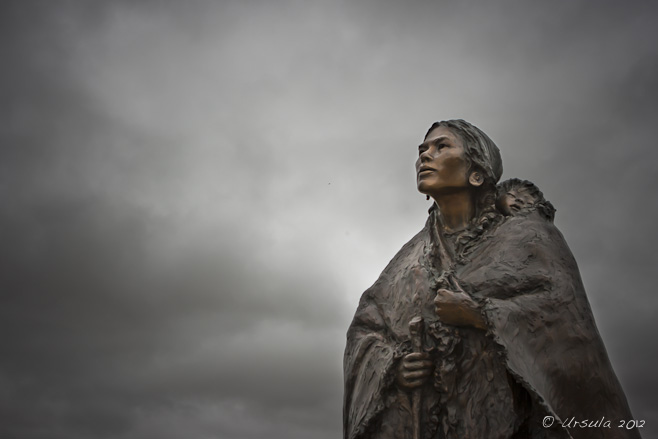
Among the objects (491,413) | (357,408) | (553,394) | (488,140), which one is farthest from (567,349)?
(488,140)

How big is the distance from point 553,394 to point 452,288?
1.48 m

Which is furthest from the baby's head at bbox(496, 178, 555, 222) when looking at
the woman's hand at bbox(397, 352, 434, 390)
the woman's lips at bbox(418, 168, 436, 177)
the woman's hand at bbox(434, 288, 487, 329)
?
the woman's hand at bbox(397, 352, 434, 390)

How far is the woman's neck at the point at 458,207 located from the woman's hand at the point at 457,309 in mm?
1394

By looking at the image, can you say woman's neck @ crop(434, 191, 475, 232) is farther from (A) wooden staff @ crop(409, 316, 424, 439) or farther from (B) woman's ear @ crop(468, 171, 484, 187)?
(A) wooden staff @ crop(409, 316, 424, 439)

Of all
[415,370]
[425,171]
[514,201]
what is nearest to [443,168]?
[425,171]

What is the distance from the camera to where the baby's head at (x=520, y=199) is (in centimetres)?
727

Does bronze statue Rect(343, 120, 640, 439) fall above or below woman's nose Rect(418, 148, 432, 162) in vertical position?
below

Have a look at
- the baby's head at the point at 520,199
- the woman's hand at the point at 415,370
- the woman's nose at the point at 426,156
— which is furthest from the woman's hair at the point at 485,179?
the woman's hand at the point at 415,370

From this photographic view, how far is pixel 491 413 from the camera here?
5.99m

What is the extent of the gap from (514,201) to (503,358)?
2.34 metres

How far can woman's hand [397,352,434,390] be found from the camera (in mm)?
6387

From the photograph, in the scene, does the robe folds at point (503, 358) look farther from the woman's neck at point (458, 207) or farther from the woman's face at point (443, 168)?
the woman's face at point (443, 168)

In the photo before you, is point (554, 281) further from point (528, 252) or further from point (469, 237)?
point (469, 237)

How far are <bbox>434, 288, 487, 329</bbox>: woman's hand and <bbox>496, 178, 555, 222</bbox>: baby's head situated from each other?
1591 millimetres
